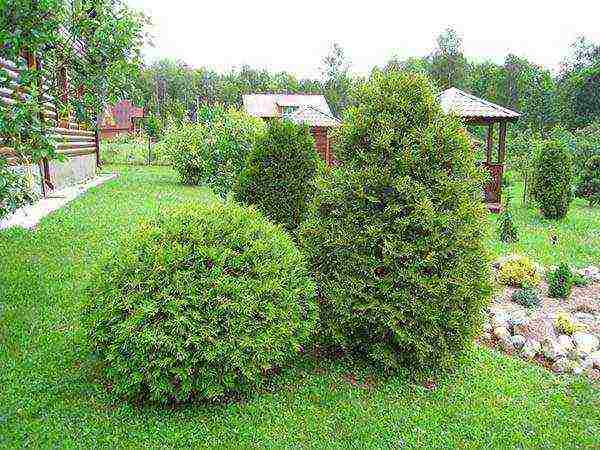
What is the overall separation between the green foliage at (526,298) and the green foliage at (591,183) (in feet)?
39.8

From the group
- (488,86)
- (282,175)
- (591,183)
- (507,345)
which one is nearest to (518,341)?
(507,345)

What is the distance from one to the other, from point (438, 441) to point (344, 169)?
208 centimetres

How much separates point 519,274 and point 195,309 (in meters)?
5.58

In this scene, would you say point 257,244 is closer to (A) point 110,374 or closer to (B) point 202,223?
(B) point 202,223

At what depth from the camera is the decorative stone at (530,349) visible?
482cm

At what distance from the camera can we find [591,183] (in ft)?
57.3

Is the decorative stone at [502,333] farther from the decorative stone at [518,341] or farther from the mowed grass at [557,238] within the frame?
the mowed grass at [557,238]

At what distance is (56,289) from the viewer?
5.43 meters

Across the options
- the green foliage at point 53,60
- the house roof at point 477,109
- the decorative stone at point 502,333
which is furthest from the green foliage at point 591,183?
→ the green foliage at point 53,60

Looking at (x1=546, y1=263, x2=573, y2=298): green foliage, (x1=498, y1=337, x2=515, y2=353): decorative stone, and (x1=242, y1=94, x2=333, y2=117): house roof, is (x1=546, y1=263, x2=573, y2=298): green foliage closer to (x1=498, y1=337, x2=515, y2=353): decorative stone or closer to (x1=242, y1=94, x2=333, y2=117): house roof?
(x1=498, y1=337, x2=515, y2=353): decorative stone

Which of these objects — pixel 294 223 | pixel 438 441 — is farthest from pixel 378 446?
pixel 294 223

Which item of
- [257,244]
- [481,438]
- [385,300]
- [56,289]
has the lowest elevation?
[481,438]

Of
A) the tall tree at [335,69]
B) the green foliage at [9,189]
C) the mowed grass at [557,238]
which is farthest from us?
the tall tree at [335,69]

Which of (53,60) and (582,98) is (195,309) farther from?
(582,98)
